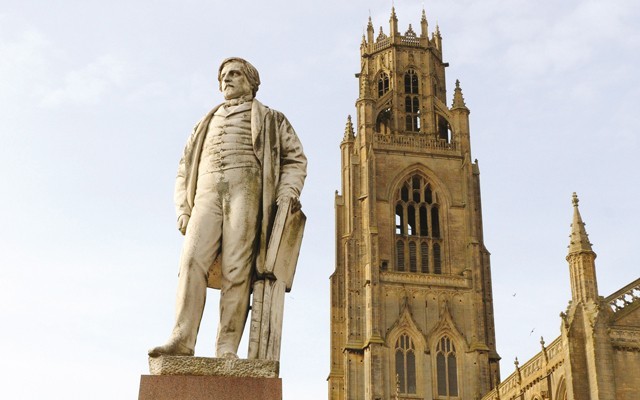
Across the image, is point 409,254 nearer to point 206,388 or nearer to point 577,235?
point 577,235

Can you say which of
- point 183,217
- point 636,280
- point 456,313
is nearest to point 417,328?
point 456,313

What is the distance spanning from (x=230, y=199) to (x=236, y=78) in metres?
1.08

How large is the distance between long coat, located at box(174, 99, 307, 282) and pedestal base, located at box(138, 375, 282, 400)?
3.03 ft

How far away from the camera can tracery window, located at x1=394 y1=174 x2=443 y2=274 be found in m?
59.0

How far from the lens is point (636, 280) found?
1592 inches

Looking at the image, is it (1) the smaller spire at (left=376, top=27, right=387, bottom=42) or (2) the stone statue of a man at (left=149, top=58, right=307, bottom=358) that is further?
(1) the smaller spire at (left=376, top=27, right=387, bottom=42)

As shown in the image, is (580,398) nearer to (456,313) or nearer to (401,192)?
(456,313)

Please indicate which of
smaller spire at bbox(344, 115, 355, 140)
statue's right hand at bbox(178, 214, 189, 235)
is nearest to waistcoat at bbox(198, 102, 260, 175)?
statue's right hand at bbox(178, 214, 189, 235)

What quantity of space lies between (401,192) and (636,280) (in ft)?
72.5

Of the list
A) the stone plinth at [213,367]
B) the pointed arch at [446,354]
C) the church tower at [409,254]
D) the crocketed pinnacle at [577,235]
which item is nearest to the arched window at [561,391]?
the crocketed pinnacle at [577,235]

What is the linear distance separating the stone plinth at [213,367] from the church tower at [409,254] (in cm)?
4676

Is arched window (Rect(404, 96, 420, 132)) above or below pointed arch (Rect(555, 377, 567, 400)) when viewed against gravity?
above

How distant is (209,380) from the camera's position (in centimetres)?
644

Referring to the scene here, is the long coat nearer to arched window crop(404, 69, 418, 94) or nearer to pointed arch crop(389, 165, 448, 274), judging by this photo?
pointed arch crop(389, 165, 448, 274)
